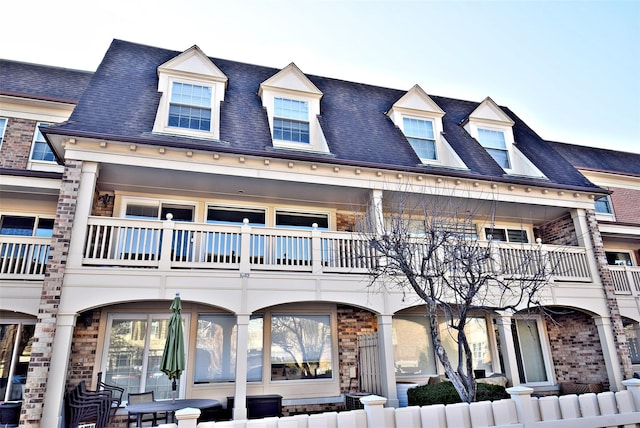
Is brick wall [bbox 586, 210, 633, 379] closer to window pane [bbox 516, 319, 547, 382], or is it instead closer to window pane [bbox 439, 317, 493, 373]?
window pane [bbox 516, 319, 547, 382]

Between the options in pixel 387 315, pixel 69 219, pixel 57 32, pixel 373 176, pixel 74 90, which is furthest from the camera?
pixel 74 90

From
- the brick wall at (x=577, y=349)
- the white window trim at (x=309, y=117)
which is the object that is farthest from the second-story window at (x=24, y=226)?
the brick wall at (x=577, y=349)

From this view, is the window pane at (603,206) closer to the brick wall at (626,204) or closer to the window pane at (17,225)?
the brick wall at (626,204)

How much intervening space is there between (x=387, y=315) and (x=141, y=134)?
6.99m

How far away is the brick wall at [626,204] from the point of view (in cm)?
1570

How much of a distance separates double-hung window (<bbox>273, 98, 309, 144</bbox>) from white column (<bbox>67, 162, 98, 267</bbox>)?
15.0ft

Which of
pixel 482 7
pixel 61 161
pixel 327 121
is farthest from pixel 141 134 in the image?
pixel 482 7

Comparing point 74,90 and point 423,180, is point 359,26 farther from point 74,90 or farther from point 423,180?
point 74,90

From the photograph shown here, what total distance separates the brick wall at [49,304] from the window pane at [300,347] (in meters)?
4.74

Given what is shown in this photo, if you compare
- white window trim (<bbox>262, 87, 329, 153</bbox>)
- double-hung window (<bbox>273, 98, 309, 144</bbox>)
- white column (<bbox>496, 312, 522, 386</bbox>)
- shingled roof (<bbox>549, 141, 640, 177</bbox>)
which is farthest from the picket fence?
shingled roof (<bbox>549, 141, 640, 177</bbox>)

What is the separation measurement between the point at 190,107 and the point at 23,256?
16.8 feet

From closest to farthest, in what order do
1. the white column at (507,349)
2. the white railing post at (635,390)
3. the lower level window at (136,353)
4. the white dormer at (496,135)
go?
1. the white railing post at (635,390)
2. the lower level window at (136,353)
3. the white column at (507,349)
4. the white dormer at (496,135)

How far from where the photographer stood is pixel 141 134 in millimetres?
9242

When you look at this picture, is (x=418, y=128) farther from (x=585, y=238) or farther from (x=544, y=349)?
(x=544, y=349)
